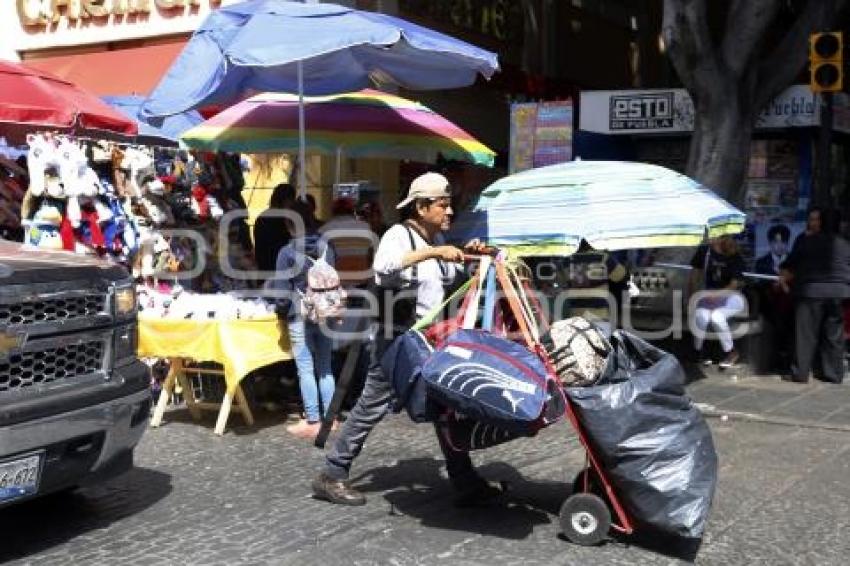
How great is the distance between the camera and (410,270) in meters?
5.45

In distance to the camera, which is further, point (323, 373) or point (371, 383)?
point (323, 373)

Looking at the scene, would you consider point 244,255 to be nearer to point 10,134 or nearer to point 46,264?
point 10,134

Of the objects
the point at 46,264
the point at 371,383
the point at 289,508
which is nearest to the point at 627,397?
the point at 371,383

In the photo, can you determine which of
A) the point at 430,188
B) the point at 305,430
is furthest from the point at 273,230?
the point at 430,188

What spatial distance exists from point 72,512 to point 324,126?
15.0 ft

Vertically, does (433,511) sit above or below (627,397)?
below

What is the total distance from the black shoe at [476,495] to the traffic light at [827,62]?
19.6 feet

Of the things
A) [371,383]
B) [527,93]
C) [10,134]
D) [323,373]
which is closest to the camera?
[371,383]

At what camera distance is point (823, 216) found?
9.43 metres

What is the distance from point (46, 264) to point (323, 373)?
2867 millimetres

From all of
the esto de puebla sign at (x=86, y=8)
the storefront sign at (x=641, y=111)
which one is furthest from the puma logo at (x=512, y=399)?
the storefront sign at (x=641, y=111)

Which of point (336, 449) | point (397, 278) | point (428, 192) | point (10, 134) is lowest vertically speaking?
point (336, 449)

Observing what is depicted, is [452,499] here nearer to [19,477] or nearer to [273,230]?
[19,477]

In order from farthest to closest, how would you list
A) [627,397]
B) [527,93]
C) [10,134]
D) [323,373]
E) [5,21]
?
1. [527,93]
2. [5,21]
3. [10,134]
4. [323,373]
5. [627,397]
